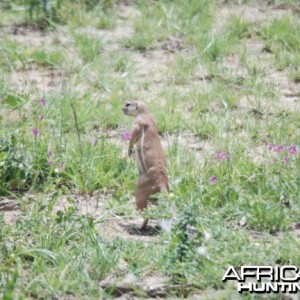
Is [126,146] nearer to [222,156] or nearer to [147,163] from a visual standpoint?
[222,156]

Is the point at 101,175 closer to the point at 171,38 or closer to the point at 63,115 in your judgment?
the point at 63,115

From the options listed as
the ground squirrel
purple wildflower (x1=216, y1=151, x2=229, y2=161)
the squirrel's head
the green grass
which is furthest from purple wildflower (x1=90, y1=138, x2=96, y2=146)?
purple wildflower (x1=216, y1=151, x2=229, y2=161)

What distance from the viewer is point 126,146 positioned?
743 centimetres

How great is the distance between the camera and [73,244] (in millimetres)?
5801

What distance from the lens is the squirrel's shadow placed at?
6066mm

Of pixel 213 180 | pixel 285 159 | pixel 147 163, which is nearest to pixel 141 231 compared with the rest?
pixel 147 163

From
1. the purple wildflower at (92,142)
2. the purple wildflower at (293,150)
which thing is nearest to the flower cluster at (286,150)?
the purple wildflower at (293,150)

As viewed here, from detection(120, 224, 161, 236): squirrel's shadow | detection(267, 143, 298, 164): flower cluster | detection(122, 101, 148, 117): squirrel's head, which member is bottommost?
detection(120, 224, 161, 236): squirrel's shadow

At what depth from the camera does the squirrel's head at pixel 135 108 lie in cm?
661

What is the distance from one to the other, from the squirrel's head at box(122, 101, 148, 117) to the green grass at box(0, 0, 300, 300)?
436mm

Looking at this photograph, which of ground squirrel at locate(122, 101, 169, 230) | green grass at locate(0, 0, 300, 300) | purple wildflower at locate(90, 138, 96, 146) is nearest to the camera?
green grass at locate(0, 0, 300, 300)

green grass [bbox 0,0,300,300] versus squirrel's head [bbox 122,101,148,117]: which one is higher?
squirrel's head [bbox 122,101,148,117]

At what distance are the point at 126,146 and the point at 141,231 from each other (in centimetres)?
145

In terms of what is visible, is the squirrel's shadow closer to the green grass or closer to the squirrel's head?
the green grass
